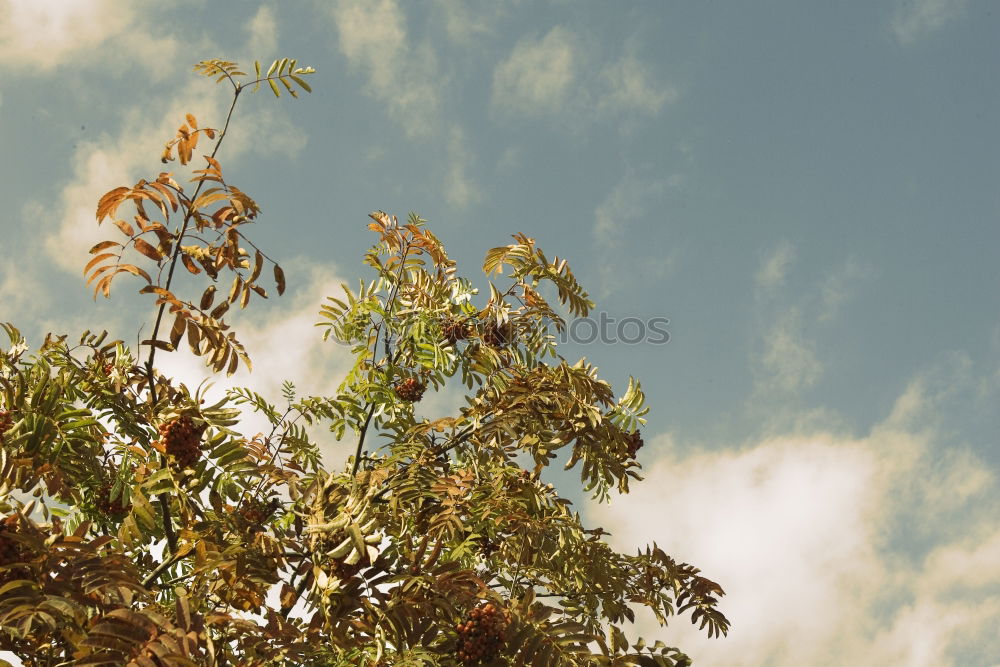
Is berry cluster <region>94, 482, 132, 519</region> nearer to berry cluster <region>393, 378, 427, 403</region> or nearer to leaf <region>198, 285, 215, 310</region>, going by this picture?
leaf <region>198, 285, 215, 310</region>

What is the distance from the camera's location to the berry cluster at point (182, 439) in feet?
13.4

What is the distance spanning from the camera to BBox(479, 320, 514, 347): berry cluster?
593cm

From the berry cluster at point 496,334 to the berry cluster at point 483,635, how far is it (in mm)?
2429

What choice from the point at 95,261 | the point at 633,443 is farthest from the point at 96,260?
the point at 633,443

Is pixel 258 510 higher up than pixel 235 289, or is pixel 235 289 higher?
pixel 235 289

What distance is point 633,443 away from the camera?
520 centimetres

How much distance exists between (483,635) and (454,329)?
258cm

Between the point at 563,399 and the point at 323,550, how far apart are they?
1545 mm

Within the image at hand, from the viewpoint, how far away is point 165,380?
5391 mm

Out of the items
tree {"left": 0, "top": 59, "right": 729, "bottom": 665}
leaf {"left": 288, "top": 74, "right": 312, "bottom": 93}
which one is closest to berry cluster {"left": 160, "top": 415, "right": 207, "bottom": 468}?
tree {"left": 0, "top": 59, "right": 729, "bottom": 665}

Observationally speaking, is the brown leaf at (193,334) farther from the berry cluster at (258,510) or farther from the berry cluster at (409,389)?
the berry cluster at (409,389)

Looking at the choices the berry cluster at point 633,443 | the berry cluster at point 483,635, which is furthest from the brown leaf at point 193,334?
the berry cluster at point 633,443

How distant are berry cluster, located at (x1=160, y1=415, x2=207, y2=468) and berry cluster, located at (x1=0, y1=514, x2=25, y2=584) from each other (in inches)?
34.0

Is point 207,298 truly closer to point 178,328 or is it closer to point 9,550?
point 178,328
